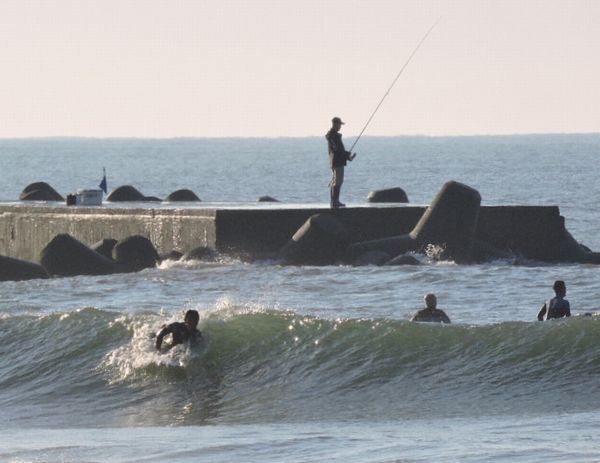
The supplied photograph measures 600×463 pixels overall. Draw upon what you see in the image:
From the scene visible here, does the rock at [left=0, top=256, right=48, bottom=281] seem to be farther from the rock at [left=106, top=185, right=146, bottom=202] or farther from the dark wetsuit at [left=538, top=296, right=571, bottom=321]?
the dark wetsuit at [left=538, top=296, right=571, bottom=321]

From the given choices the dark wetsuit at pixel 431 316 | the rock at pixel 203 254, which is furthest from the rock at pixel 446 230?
the dark wetsuit at pixel 431 316

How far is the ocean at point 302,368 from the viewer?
13070 mm

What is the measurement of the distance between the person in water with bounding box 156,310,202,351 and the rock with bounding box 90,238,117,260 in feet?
37.5

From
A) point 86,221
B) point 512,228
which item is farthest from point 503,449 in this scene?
point 86,221

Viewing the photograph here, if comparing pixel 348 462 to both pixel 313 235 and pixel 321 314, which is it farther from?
pixel 313 235

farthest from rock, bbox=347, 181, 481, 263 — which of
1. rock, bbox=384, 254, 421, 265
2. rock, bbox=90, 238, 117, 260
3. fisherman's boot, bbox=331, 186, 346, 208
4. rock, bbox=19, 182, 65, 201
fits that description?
rock, bbox=19, 182, 65, 201

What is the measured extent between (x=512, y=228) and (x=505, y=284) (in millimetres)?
3822

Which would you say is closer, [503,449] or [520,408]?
[503,449]

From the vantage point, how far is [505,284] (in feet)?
82.4

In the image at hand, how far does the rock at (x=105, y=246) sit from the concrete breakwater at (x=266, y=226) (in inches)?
19.0

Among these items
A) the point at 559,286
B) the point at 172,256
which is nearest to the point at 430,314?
the point at 559,286

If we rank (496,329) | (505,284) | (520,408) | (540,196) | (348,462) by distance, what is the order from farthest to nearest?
(540,196)
(505,284)
(496,329)
(520,408)
(348,462)

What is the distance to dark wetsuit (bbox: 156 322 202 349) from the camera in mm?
17391

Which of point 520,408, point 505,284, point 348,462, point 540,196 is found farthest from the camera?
point 540,196
